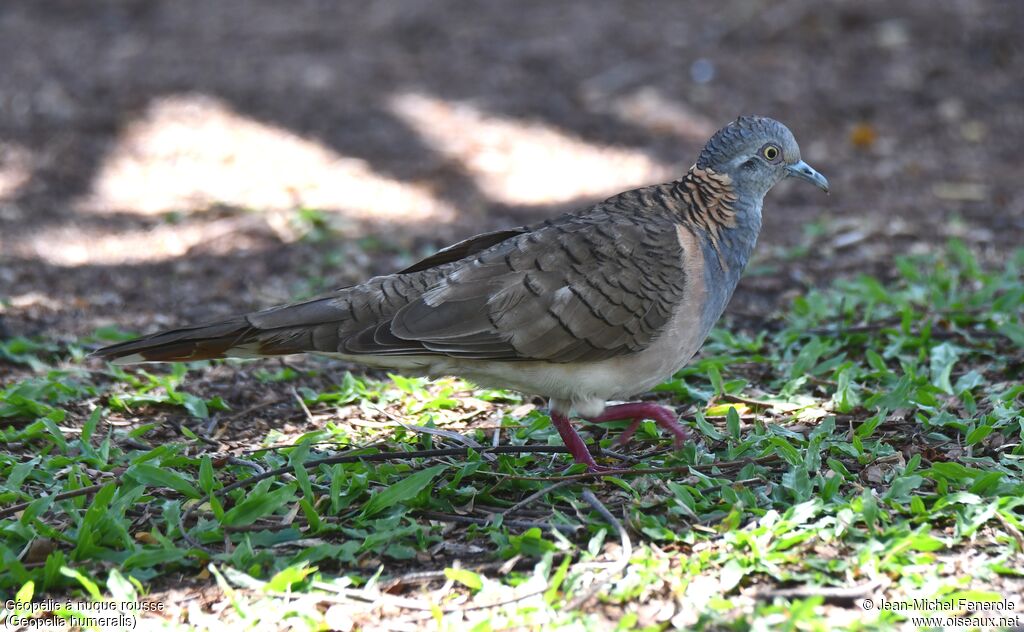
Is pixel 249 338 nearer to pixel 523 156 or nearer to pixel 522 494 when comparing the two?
pixel 522 494

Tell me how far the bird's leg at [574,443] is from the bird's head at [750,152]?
1.15 m

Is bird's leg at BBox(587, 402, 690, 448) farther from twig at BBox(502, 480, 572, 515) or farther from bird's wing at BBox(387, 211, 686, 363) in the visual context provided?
twig at BBox(502, 480, 572, 515)

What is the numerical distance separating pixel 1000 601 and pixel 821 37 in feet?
26.1

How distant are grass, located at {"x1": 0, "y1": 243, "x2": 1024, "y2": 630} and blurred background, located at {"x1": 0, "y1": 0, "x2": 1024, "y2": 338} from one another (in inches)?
45.5

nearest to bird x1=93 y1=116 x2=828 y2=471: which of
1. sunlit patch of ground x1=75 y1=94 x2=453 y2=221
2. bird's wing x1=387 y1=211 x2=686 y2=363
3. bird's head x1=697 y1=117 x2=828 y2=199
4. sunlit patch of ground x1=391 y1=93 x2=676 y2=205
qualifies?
bird's wing x1=387 y1=211 x2=686 y2=363

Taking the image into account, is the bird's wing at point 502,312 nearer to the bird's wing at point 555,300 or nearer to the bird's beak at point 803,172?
the bird's wing at point 555,300

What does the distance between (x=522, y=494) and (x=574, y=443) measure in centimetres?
29

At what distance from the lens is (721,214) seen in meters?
4.25

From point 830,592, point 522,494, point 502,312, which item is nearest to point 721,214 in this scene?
point 502,312

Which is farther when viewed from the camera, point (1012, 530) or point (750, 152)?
point (750, 152)

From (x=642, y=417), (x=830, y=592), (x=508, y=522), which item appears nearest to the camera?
(x=830, y=592)

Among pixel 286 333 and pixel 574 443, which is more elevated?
pixel 286 333

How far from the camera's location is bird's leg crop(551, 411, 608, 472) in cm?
393
